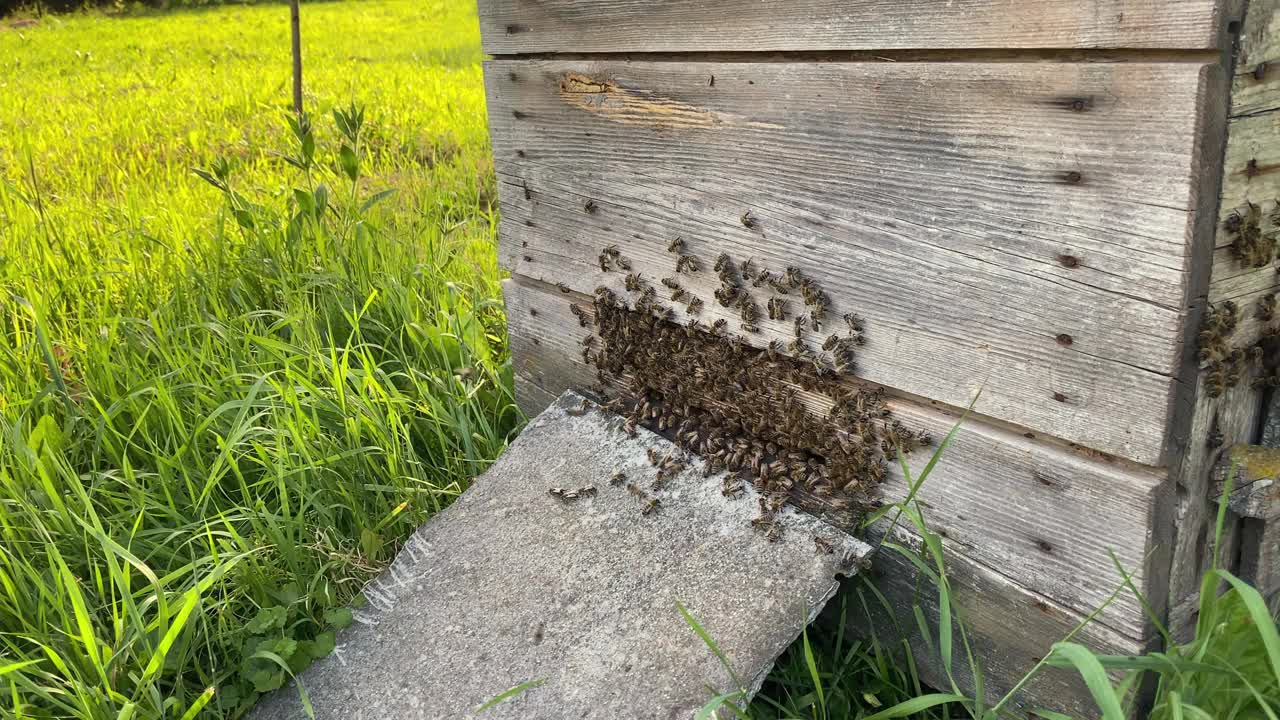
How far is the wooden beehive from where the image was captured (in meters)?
1.49

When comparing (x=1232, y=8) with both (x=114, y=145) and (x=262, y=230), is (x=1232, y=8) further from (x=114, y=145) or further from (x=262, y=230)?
(x=114, y=145)

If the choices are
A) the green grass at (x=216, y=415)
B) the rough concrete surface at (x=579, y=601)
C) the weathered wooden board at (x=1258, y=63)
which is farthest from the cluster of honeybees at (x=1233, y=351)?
the green grass at (x=216, y=415)

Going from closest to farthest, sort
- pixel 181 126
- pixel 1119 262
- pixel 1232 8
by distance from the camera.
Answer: pixel 1232 8
pixel 1119 262
pixel 181 126

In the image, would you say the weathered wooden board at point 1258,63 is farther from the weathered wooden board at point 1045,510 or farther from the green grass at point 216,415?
the green grass at point 216,415

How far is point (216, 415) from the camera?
258cm

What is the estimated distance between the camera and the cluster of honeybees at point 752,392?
6.91ft

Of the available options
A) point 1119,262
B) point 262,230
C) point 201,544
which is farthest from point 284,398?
point 1119,262

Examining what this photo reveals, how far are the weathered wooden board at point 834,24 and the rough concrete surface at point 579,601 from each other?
107cm

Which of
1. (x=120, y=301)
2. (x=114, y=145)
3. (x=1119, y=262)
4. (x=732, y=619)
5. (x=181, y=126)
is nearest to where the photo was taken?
(x=1119, y=262)

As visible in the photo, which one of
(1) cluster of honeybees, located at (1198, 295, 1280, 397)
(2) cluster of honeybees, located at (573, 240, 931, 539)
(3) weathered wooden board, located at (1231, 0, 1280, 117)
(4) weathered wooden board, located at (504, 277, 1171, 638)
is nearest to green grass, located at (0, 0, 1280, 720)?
(4) weathered wooden board, located at (504, 277, 1171, 638)

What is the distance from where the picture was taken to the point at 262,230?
369 cm

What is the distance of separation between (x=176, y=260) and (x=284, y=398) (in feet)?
4.82

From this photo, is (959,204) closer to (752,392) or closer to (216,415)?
(752,392)

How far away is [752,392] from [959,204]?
2.50 ft
